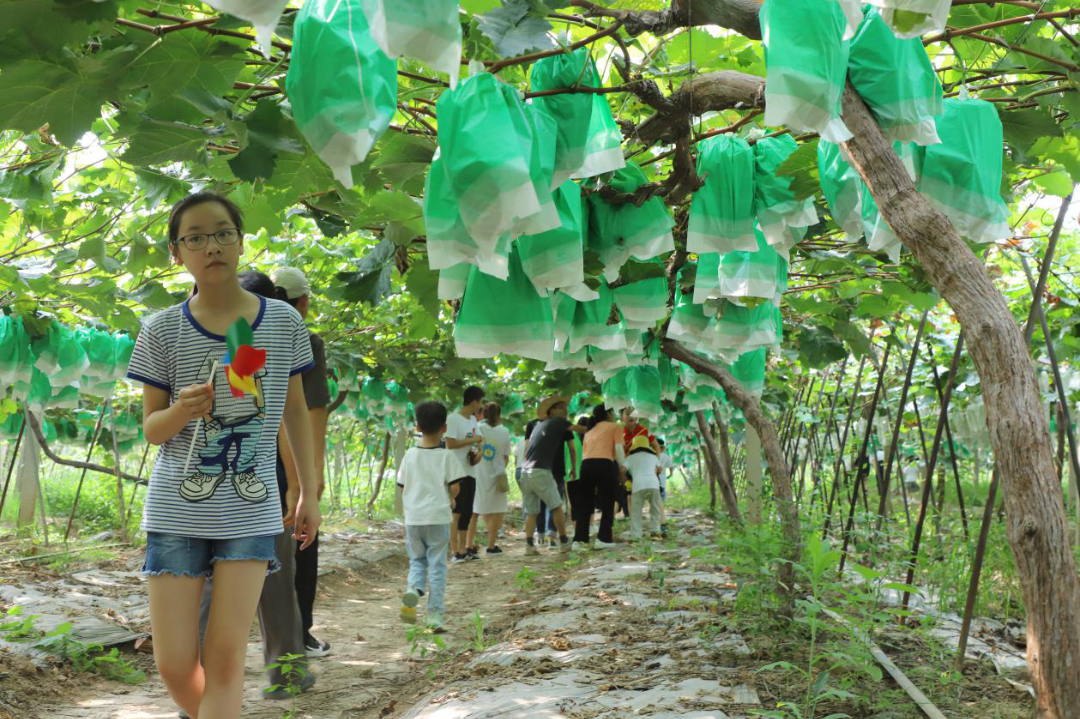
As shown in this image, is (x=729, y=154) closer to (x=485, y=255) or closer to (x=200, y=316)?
(x=485, y=255)

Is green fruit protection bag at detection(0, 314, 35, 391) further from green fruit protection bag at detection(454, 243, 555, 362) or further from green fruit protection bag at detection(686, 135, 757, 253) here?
green fruit protection bag at detection(686, 135, 757, 253)

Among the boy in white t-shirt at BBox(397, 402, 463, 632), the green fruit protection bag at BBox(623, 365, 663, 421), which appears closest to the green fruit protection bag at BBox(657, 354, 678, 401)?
the green fruit protection bag at BBox(623, 365, 663, 421)

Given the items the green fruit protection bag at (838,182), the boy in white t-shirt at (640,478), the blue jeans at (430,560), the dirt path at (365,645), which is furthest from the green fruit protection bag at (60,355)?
the boy in white t-shirt at (640,478)

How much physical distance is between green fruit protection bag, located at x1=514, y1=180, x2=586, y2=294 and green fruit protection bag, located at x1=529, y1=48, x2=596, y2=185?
0.15m

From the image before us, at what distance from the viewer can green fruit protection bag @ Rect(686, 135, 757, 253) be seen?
2.68 m

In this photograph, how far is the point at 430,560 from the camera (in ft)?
16.7

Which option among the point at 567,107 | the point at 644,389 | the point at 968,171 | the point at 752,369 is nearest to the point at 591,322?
the point at 567,107

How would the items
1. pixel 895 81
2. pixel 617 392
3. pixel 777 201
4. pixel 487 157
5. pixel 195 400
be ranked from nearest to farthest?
1. pixel 487 157
2. pixel 895 81
3. pixel 195 400
4. pixel 777 201
5. pixel 617 392

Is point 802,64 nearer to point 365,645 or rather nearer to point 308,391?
point 308,391

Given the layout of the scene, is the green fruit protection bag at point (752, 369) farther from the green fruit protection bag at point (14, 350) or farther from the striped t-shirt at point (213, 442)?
the green fruit protection bag at point (14, 350)

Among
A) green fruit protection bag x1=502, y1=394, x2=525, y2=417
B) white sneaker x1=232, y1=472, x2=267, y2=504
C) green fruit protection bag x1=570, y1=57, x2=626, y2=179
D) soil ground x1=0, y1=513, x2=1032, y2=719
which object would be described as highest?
green fruit protection bag x1=502, y1=394, x2=525, y2=417

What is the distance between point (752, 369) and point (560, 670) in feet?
8.89

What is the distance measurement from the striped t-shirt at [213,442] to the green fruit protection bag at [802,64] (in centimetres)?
138

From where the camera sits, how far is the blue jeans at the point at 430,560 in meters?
5.05
